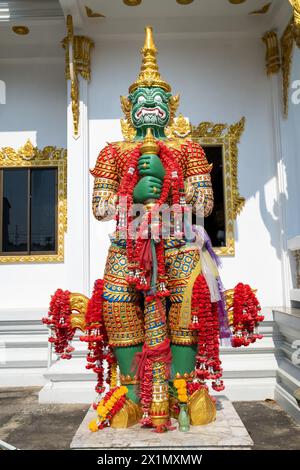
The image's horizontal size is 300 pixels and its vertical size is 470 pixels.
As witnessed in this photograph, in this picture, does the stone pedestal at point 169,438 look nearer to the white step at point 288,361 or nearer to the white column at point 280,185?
the white step at point 288,361

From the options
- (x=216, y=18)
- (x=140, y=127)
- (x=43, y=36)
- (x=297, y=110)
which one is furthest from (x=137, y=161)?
(x=43, y=36)

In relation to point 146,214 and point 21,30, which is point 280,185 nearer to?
point 146,214

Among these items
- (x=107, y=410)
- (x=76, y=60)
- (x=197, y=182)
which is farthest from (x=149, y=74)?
(x=76, y=60)

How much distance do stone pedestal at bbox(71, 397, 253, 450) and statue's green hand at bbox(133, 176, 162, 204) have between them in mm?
1287

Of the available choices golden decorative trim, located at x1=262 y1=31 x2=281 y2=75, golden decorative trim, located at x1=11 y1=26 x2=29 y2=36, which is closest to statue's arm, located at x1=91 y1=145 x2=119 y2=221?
golden decorative trim, located at x1=262 y1=31 x2=281 y2=75

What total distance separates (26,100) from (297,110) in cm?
320

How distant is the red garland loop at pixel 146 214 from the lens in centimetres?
223

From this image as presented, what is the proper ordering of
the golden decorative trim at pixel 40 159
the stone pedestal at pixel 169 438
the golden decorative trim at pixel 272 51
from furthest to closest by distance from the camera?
the golden decorative trim at pixel 40 159 → the golden decorative trim at pixel 272 51 → the stone pedestal at pixel 169 438

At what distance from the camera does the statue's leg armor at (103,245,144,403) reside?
7.55ft

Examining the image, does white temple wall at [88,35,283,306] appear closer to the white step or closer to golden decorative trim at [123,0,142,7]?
golden decorative trim at [123,0,142,7]

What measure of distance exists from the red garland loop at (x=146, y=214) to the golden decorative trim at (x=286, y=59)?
2502mm

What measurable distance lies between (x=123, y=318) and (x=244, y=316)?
0.70 m

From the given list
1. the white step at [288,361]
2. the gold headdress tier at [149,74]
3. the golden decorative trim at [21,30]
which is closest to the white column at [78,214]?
the golden decorative trim at [21,30]

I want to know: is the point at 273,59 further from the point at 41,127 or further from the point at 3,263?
the point at 3,263
